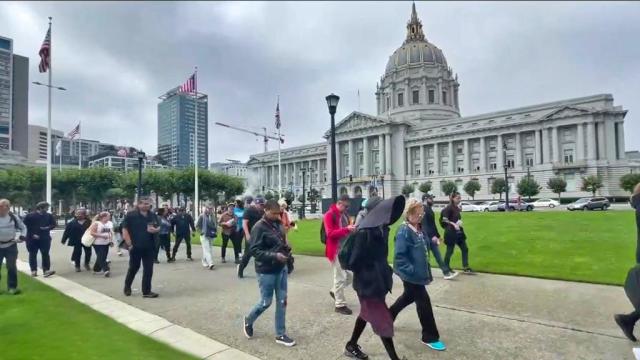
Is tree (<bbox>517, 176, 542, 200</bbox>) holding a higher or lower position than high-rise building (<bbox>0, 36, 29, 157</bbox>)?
lower

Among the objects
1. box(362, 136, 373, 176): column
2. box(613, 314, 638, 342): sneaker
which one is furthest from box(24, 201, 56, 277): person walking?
box(362, 136, 373, 176): column

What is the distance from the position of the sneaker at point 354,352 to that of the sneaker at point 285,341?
81cm

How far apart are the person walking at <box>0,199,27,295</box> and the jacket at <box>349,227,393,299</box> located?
790 centimetres

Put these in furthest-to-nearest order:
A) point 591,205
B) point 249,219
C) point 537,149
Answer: point 537,149, point 591,205, point 249,219

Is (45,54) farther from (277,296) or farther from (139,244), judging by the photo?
(277,296)

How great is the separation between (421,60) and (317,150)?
41945 mm

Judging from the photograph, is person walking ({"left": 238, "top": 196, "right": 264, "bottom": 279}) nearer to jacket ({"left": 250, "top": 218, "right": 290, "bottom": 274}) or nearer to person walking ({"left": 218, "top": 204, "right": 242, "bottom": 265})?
person walking ({"left": 218, "top": 204, "right": 242, "bottom": 265})

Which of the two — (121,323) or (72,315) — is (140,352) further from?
(72,315)

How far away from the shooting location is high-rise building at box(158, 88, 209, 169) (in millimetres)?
50531

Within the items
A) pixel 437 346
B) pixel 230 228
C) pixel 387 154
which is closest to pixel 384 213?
pixel 437 346

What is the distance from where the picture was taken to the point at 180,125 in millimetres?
53562

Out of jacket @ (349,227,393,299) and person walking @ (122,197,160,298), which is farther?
person walking @ (122,197,160,298)

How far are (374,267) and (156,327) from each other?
384 cm

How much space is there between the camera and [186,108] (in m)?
50.9
